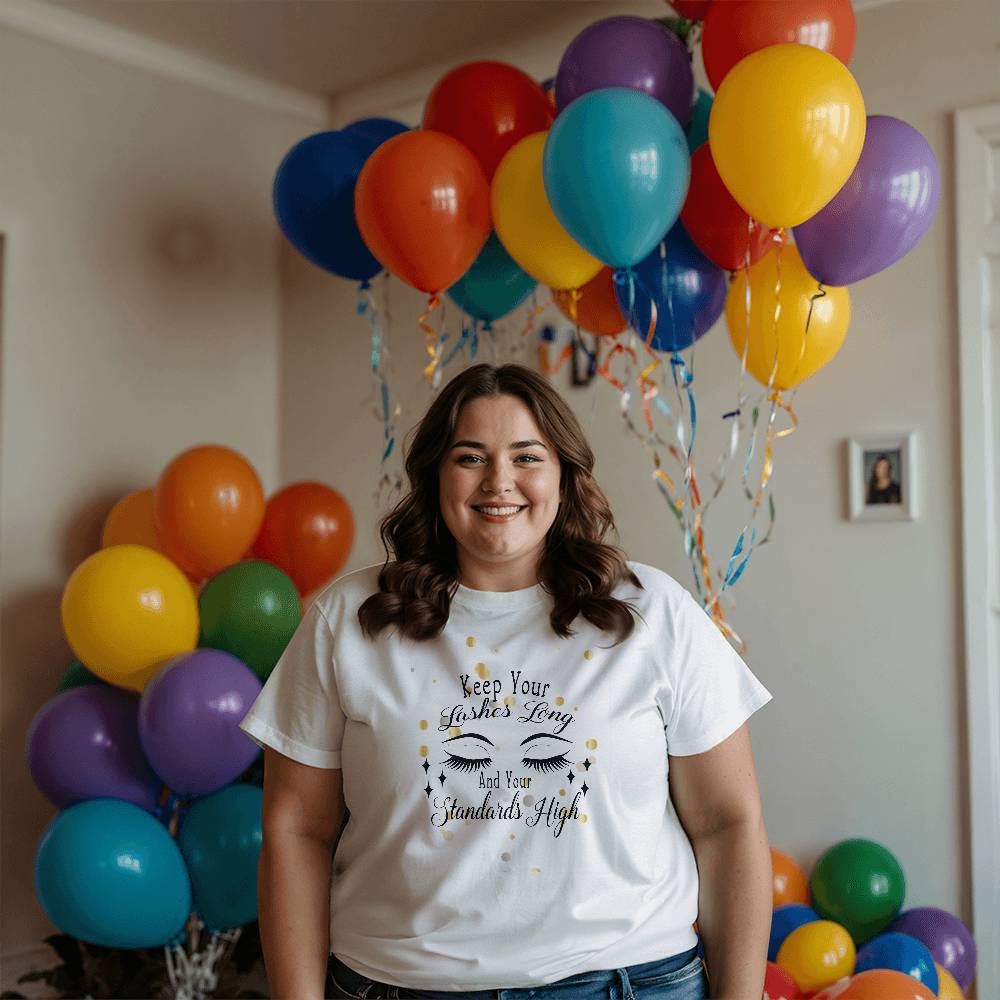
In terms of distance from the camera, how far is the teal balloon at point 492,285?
279 centimetres

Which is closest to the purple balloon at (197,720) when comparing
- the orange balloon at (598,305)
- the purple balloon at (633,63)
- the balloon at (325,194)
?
the balloon at (325,194)

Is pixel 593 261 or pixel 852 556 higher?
pixel 593 261

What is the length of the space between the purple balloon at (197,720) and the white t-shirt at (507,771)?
1.15 m

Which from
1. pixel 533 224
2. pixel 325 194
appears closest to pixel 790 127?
pixel 533 224

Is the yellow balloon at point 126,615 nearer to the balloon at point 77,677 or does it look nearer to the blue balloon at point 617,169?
the balloon at point 77,677

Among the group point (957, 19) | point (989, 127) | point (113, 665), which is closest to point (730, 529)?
point (989, 127)

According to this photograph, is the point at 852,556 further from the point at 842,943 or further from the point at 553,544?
the point at 553,544

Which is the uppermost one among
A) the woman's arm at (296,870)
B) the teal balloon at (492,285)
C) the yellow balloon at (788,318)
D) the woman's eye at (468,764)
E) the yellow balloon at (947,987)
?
the teal balloon at (492,285)

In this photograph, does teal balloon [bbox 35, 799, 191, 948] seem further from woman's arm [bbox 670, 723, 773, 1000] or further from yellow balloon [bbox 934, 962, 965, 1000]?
yellow balloon [bbox 934, 962, 965, 1000]

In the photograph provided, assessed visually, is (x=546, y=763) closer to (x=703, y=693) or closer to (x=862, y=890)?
(x=703, y=693)

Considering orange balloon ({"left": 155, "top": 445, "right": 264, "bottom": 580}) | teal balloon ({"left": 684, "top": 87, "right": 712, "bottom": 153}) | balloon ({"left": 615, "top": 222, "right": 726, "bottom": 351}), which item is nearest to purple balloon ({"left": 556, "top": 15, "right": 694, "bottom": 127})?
teal balloon ({"left": 684, "top": 87, "right": 712, "bottom": 153})

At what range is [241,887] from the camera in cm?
268

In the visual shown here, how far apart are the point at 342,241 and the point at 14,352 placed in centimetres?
113

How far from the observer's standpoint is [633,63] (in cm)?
244
